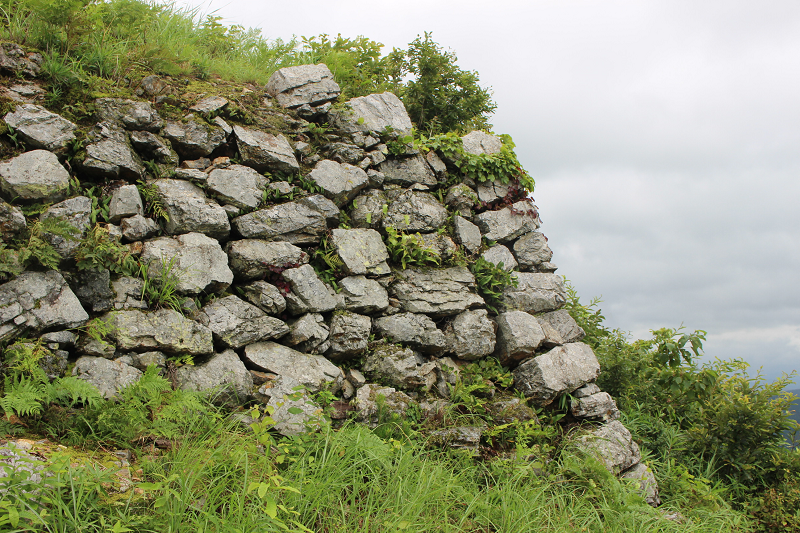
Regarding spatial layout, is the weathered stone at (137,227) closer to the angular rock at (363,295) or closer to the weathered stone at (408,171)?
the angular rock at (363,295)

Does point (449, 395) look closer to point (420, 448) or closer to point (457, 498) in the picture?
point (420, 448)

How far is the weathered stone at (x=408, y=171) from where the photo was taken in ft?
23.3

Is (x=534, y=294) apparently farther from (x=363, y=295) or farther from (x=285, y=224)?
(x=285, y=224)

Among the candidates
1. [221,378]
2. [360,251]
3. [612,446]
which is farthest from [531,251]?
[221,378]

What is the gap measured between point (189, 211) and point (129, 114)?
53.9 inches

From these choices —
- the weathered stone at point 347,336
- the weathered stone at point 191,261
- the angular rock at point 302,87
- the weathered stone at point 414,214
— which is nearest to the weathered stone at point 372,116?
the angular rock at point 302,87

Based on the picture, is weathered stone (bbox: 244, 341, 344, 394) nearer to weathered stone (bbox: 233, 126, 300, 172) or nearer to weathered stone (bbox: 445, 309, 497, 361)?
weathered stone (bbox: 445, 309, 497, 361)

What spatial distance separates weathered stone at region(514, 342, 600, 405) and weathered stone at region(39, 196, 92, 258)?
17.7ft

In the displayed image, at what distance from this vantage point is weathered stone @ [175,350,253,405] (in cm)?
476

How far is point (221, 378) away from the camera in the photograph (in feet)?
16.1

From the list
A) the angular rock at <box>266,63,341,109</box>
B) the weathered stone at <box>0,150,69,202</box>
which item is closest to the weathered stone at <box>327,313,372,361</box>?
the weathered stone at <box>0,150,69,202</box>

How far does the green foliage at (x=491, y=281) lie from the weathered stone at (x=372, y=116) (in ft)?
7.67

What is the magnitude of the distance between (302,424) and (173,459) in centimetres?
124

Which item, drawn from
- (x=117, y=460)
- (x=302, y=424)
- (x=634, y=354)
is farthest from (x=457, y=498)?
(x=634, y=354)
